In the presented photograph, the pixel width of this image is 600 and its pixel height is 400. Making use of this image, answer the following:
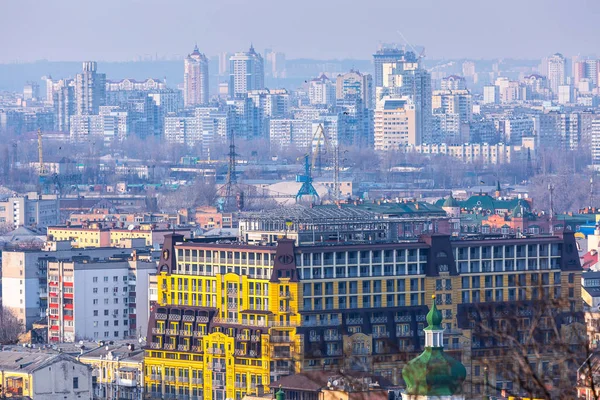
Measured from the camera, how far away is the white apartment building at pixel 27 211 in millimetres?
77438

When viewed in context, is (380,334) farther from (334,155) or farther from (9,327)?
(334,155)

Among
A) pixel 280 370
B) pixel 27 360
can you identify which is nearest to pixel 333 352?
pixel 280 370

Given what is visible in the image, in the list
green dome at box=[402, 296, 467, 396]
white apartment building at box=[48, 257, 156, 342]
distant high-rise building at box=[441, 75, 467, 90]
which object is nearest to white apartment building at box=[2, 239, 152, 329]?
white apartment building at box=[48, 257, 156, 342]

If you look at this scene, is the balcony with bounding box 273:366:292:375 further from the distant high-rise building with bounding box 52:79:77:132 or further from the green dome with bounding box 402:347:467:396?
the distant high-rise building with bounding box 52:79:77:132

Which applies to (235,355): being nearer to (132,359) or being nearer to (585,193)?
(132,359)

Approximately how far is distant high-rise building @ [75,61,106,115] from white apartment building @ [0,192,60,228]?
286ft

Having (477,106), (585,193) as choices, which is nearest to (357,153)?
(585,193)

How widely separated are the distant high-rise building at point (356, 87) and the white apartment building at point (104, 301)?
119 m

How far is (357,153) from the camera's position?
122 meters

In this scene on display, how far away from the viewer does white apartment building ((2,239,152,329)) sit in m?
46.7

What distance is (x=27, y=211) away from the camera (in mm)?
78250

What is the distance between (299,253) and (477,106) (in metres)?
141

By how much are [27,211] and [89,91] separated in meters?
91.9

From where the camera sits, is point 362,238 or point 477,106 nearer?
point 362,238
